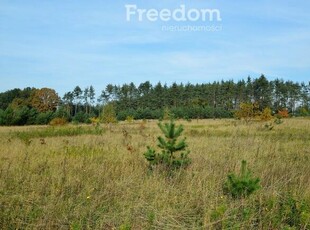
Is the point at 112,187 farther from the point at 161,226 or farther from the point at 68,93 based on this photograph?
the point at 68,93

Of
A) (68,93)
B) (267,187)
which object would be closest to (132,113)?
(68,93)

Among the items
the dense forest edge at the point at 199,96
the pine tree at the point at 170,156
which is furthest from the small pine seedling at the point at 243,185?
the dense forest edge at the point at 199,96

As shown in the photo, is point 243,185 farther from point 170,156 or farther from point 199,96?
point 199,96

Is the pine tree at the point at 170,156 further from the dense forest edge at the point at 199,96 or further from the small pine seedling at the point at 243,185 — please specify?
the dense forest edge at the point at 199,96

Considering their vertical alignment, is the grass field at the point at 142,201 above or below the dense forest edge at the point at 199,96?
below

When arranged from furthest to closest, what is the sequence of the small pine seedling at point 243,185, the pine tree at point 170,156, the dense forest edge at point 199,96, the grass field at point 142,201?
1. the dense forest edge at point 199,96
2. the pine tree at point 170,156
3. the small pine seedling at point 243,185
4. the grass field at point 142,201

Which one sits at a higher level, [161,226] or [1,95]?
[1,95]

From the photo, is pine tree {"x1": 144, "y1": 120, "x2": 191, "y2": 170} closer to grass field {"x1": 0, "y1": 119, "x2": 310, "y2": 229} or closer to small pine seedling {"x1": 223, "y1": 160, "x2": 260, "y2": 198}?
grass field {"x1": 0, "y1": 119, "x2": 310, "y2": 229}

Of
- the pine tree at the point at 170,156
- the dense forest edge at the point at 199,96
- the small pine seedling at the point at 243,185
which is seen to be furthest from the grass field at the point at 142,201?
the dense forest edge at the point at 199,96

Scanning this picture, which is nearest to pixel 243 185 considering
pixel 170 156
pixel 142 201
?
pixel 142 201

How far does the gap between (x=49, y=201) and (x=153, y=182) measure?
1.67 meters

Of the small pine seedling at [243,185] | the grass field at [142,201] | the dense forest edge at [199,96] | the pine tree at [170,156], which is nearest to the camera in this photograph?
the grass field at [142,201]

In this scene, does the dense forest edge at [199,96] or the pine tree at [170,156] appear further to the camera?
the dense forest edge at [199,96]

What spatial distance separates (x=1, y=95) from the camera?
8781 cm
